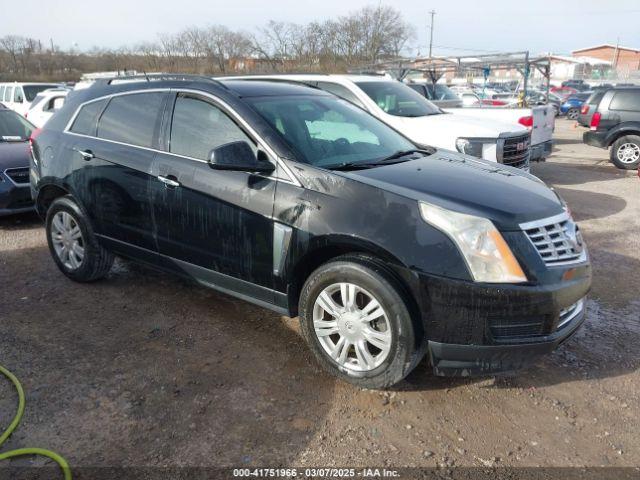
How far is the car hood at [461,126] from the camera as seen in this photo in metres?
7.68

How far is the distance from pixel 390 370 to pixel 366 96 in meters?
6.02

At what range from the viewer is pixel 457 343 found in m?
2.84

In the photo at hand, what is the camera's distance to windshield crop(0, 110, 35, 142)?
7.58 m

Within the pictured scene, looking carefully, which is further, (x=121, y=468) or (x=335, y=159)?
(x=335, y=159)

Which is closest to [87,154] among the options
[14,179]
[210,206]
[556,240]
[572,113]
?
[210,206]

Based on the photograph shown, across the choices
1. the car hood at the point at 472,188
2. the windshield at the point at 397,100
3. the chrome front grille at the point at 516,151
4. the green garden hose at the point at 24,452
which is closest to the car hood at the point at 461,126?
the chrome front grille at the point at 516,151

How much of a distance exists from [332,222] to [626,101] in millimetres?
11324

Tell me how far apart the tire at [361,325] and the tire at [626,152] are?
10.9 m

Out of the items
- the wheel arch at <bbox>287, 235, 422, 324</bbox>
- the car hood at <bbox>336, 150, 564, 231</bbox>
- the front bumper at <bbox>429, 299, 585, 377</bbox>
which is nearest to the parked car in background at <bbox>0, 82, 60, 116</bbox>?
the wheel arch at <bbox>287, 235, 422, 324</bbox>

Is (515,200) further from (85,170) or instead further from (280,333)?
(85,170)

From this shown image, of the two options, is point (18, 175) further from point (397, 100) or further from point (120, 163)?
point (397, 100)

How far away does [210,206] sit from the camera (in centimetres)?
360

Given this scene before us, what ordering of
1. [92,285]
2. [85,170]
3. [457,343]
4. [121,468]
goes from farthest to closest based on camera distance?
[92,285], [85,170], [457,343], [121,468]

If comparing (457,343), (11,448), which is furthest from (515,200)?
(11,448)
